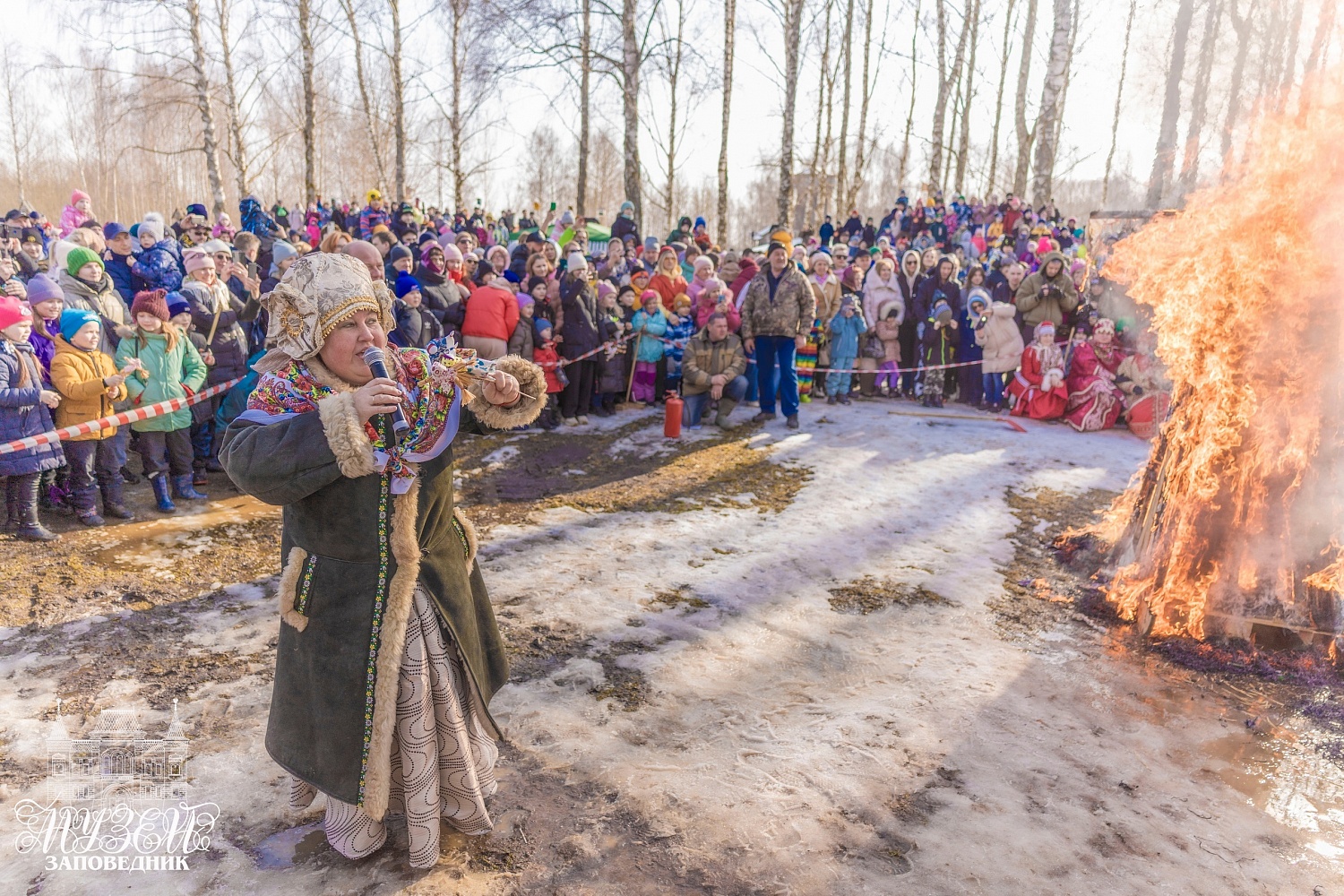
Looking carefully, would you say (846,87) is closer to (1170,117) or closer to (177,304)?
(1170,117)

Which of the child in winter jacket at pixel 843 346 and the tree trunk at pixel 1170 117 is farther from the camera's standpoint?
the tree trunk at pixel 1170 117

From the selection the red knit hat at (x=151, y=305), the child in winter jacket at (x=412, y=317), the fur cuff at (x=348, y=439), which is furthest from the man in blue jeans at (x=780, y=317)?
the fur cuff at (x=348, y=439)

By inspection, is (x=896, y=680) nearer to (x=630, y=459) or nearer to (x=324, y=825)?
(x=324, y=825)

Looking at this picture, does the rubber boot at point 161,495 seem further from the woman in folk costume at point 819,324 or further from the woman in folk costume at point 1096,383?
the woman in folk costume at point 1096,383

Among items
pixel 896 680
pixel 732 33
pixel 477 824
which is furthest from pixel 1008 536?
pixel 732 33

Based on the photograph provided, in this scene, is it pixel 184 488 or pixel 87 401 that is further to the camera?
pixel 184 488

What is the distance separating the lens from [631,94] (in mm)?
17047

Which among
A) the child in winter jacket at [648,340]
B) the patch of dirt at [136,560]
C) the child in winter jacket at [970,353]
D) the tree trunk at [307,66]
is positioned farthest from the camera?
the tree trunk at [307,66]

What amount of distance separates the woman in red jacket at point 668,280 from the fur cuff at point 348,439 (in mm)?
8795

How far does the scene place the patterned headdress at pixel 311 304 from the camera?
216 cm

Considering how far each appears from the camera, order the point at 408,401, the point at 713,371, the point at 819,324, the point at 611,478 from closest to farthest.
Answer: the point at 408,401 → the point at 611,478 → the point at 713,371 → the point at 819,324

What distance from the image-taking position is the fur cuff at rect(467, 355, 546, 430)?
2.45 m

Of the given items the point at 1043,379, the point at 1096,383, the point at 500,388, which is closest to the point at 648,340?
the point at 1043,379

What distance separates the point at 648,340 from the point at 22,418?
21.4 ft
